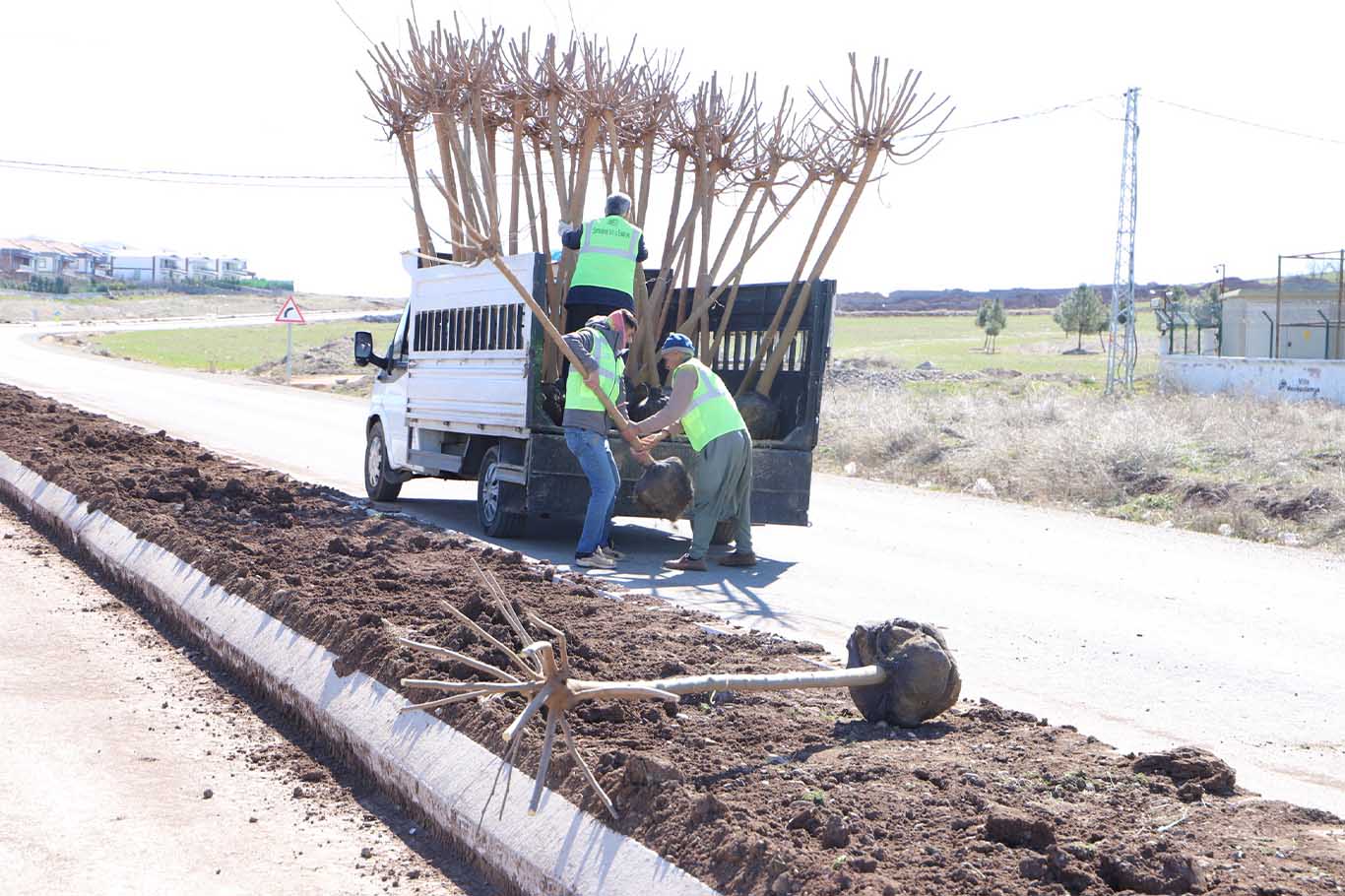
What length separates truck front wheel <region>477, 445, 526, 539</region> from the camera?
1112 centimetres

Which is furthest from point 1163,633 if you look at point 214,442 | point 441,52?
point 214,442

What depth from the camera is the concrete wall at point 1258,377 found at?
29.7 meters

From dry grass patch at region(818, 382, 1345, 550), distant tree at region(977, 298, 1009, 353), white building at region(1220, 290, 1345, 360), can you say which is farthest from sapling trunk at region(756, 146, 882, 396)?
distant tree at region(977, 298, 1009, 353)

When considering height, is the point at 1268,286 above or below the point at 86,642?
above

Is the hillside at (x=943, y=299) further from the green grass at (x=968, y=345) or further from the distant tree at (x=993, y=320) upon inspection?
the distant tree at (x=993, y=320)

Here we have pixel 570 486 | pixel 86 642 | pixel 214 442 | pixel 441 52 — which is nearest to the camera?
pixel 86 642

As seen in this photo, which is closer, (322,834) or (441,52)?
(322,834)

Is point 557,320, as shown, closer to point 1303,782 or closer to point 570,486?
point 570,486

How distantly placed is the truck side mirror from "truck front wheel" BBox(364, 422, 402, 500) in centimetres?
68

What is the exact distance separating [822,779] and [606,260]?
7209 mm

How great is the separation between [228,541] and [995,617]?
4.76 m

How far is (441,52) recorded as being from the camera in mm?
12383

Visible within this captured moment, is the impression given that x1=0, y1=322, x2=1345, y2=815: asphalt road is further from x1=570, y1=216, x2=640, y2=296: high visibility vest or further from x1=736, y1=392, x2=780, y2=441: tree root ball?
x1=570, y1=216, x2=640, y2=296: high visibility vest

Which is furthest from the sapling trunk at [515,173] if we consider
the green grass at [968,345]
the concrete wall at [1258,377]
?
the green grass at [968,345]
